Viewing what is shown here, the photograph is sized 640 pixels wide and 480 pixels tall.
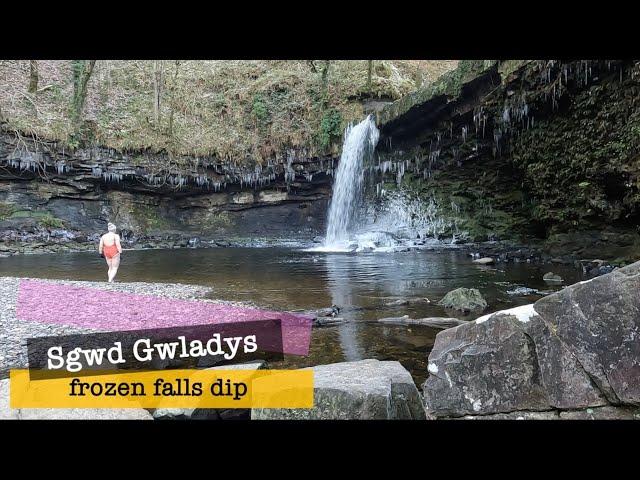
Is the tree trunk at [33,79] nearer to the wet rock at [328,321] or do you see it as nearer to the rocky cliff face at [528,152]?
the rocky cliff face at [528,152]

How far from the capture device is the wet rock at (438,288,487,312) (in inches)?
309

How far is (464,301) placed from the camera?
7980 mm

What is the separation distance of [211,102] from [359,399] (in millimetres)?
30853

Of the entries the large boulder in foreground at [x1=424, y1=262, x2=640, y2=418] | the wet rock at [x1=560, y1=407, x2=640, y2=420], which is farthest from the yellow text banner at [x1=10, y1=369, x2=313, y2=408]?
the wet rock at [x1=560, y1=407, x2=640, y2=420]

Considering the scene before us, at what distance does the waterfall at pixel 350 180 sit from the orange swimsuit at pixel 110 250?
1435cm

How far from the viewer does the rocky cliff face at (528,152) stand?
42.8 feet

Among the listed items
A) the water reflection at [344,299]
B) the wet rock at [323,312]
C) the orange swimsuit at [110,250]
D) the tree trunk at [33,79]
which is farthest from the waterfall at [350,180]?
the tree trunk at [33,79]

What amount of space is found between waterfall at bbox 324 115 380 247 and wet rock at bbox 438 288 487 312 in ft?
51.0

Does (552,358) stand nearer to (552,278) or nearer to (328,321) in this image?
(328,321)

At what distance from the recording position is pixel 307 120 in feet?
90.0

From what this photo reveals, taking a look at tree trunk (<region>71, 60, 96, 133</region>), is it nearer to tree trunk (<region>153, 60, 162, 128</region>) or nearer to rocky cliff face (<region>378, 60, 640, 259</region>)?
tree trunk (<region>153, 60, 162, 128</region>)
